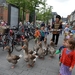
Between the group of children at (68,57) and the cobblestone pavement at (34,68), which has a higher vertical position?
the group of children at (68,57)

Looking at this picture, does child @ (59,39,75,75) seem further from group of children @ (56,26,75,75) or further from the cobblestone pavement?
the cobblestone pavement

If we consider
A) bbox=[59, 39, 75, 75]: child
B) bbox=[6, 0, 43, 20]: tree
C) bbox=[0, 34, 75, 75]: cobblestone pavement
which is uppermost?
bbox=[6, 0, 43, 20]: tree

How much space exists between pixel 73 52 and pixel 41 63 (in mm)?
2936

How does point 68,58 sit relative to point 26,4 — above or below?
below

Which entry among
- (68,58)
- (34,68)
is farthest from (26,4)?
(68,58)

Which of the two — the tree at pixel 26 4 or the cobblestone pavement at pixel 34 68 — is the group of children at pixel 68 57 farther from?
the tree at pixel 26 4

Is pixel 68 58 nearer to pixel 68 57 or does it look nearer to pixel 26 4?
pixel 68 57

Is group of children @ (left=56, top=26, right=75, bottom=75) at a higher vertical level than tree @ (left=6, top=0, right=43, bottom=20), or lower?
lower

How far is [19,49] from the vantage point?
862cm

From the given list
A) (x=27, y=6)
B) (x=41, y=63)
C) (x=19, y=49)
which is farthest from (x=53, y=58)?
(x=27, y=6)

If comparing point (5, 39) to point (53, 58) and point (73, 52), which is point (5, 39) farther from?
point (73, 52)

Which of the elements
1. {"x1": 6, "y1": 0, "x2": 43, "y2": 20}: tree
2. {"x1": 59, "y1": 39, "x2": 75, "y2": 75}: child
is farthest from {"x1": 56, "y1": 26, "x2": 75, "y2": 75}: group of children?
{"x1": 6, "y1": 0, "x2": 43, "y2": 20}: tree

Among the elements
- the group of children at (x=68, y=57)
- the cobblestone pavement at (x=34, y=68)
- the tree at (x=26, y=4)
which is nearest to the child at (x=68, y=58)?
the group of children at (x=68, y=57)

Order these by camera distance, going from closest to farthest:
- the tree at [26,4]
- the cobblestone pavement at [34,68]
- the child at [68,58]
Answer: the child at [68,58] → the cobblestone pavement at [34,68] → the tree at [26,4]
